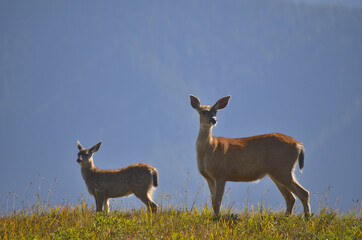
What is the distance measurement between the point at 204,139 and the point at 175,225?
87.9 inches

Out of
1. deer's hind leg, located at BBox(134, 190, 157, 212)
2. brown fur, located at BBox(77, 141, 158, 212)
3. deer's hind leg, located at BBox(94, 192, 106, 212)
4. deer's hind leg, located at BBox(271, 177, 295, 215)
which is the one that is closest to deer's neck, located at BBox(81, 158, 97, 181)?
brown fur, located at BBox(77, 141, 158, 212)

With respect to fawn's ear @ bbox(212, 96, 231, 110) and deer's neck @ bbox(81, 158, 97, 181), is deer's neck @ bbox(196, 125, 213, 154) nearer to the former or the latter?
fawn's ear @ bbox(212, 96, 231, 110)

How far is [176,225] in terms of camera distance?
7.90 metres

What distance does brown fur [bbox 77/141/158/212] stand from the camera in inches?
404

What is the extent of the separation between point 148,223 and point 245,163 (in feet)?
8.68

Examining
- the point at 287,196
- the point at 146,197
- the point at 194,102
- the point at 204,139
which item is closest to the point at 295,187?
the point at 287,196

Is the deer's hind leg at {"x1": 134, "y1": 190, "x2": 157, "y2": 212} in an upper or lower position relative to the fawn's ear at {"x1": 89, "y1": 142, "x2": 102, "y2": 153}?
lower

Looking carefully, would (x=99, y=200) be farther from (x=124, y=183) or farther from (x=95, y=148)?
(x=95, y=148)

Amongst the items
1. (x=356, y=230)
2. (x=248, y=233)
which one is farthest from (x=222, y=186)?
(x=356, y=230)

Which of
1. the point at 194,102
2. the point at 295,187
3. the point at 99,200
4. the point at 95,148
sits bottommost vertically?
the point at 99,200

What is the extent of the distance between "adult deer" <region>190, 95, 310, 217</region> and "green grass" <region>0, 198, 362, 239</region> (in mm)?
656

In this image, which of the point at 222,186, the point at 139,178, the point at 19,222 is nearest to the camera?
the point at 19,222

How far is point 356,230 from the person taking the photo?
7766 mm

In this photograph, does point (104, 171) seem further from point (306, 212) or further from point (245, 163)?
point (306, 212)
